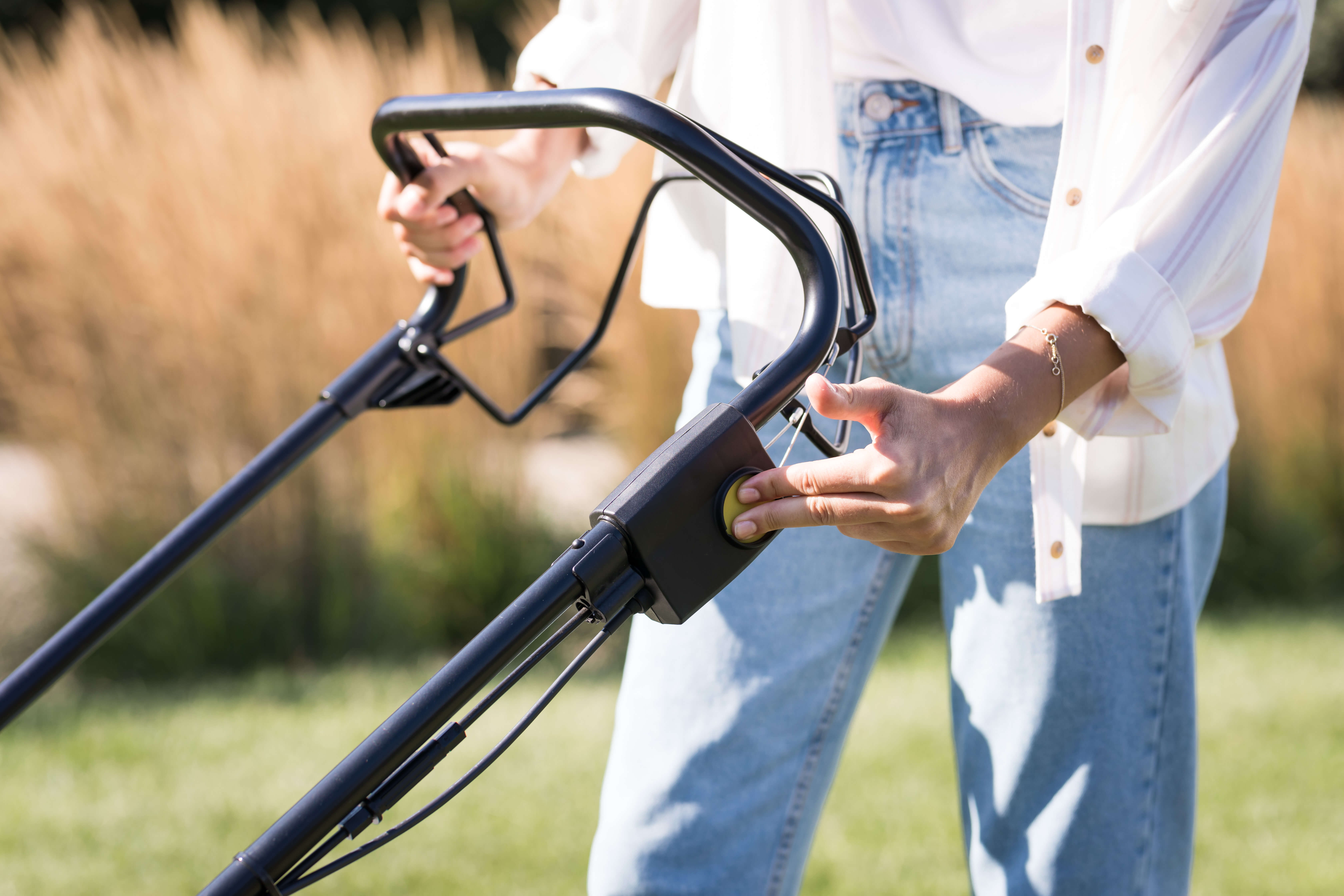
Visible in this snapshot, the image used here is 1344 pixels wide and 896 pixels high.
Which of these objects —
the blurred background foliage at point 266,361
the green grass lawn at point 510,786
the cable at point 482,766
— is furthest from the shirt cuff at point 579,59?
the blurred background foliage at point 266,361

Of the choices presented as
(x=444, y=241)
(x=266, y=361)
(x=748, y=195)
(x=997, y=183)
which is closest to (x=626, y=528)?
(x=748, y=195)

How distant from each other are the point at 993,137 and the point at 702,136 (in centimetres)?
40

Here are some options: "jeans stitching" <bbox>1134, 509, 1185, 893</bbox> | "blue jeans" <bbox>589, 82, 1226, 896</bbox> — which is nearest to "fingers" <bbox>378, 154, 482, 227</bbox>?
"blue jeans" <bbox>589, 82, 1226, 896</bbox>

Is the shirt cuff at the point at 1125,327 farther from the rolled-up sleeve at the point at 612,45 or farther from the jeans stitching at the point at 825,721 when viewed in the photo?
the rolled-up sleeve at the point at 612,45

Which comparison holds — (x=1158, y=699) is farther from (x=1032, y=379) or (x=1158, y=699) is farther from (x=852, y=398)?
(x=852, y=398)

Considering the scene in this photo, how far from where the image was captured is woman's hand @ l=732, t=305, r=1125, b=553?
2.53 ft

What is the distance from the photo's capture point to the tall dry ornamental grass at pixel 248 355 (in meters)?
3.40

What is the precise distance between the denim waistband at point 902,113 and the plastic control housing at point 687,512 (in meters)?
0.45

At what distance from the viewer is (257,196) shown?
356 cm

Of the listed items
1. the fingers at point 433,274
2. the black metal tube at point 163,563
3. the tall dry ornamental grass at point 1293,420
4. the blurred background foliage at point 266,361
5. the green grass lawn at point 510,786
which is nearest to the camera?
the black metal tube at point 163,563

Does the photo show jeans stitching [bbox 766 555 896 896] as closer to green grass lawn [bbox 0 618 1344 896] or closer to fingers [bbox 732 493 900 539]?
fingers [bbox 732 493 900 539]

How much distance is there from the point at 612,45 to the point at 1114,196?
1.83 feet

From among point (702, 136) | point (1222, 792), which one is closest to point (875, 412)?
point (702, 136)

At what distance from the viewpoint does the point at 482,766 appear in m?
0.80
